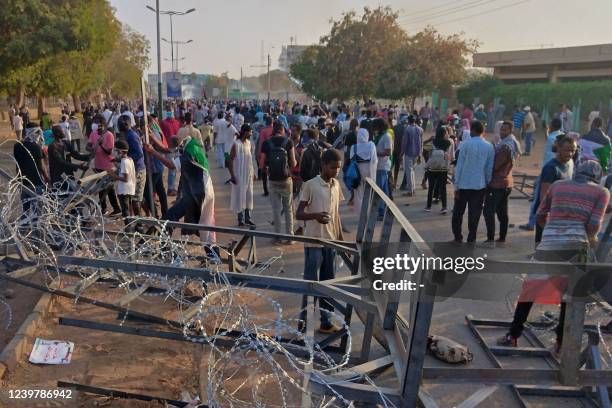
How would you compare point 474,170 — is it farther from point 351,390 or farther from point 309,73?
point 309,73

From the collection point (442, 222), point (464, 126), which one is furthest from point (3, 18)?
point (442, 222)

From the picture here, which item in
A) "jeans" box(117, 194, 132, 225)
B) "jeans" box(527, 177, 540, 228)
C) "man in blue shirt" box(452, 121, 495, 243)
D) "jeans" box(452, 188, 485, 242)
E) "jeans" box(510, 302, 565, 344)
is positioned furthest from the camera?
"jeans" box(117, 194, 132, 225)

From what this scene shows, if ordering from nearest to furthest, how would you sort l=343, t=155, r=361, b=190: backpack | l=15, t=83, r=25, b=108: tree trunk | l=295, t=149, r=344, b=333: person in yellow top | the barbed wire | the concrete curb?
1. the barbed wire
2. the concrete curb
3. l=295, t=149, r=344, b=333: person in yellow top
4. l=343, t=155, r=361, b=190: backpack
5. l=15, t=83, r=25, b=108: tree trunk

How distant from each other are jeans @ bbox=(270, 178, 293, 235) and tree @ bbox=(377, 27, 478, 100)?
23236 millimetres

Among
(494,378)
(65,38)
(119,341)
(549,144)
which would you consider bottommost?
(119,341)

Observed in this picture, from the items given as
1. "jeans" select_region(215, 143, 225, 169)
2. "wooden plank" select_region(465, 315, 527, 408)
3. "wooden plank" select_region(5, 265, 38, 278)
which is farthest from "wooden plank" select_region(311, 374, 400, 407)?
"jeans" select_region(215, 143, 225, 169)

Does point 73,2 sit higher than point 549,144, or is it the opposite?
point 73,2

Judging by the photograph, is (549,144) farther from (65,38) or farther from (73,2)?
(73,2)

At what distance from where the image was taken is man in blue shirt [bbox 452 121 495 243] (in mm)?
7156

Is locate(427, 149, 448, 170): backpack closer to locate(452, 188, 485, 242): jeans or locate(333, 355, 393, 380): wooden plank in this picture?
locate(452, 188, 485, 242): jeans

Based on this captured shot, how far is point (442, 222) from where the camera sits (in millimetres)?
9109

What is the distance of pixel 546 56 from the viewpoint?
34344mm

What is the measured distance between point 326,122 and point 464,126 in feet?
11.6

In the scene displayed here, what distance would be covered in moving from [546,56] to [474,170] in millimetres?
31874
